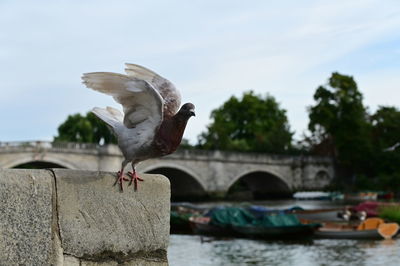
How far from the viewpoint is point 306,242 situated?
61.0 ft

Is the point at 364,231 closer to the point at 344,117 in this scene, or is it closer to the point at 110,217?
the point at 110,217

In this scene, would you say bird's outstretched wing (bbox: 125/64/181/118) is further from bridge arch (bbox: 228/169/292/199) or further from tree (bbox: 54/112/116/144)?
tree (bbox: 54/112/116/144)

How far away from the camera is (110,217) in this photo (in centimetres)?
310

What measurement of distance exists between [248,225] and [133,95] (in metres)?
17.1

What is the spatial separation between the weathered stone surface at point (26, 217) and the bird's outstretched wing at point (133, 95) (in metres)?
0.67

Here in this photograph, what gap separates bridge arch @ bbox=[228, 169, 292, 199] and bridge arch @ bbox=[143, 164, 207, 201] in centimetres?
612

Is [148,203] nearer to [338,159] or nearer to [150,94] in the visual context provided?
[150,94]

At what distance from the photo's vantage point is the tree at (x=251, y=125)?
201ft

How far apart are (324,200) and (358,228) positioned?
30606mm

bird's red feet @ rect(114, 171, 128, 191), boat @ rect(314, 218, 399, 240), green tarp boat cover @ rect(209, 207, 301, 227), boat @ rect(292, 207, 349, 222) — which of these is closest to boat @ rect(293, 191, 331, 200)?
boat @ rect(292, 207, 349, 222)

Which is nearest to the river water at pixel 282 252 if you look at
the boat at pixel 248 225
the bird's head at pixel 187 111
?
the boat at pixel 248 225

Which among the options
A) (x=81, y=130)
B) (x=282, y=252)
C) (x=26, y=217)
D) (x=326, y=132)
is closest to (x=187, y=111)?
(x=26, y=217)

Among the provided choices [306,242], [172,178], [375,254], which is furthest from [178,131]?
[172,178]

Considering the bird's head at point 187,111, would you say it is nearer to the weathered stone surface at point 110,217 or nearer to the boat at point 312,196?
the weathered stone surface at point 110,217
